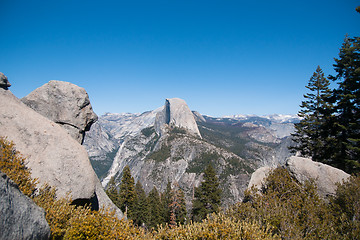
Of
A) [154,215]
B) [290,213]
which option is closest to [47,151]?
[290,213]

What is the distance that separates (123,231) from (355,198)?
18794 millimetres

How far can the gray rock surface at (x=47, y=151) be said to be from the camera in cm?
1548

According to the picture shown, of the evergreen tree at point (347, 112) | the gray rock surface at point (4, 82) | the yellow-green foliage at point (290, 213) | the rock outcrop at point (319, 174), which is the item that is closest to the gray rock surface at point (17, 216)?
the yellow-green foliage at point (290, 213)

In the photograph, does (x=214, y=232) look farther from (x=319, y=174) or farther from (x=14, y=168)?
(x=319, y=174)

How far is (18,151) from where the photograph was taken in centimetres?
1464

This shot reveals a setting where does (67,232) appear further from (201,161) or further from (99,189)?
(201,161)

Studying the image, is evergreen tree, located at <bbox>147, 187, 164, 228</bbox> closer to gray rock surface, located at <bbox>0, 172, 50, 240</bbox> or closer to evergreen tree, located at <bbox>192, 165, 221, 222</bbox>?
evergreen tree, located at <bbox>192, 165, 221, 222</bbox>

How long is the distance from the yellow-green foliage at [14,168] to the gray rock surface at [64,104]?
1211 cm

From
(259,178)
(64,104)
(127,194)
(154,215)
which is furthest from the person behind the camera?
(154,215)

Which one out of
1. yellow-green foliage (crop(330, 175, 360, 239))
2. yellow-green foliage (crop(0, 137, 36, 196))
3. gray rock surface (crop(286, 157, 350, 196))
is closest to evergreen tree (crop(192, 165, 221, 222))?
gray rock surface (crop(286, 157, 350, 196))

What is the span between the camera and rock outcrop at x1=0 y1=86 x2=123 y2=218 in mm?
15469

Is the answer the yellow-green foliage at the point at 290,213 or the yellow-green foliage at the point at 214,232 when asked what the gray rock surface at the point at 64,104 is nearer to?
the yellow-green foliage at the point at 214,232

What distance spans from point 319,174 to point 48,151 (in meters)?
29.3

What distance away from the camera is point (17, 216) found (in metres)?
7.45
